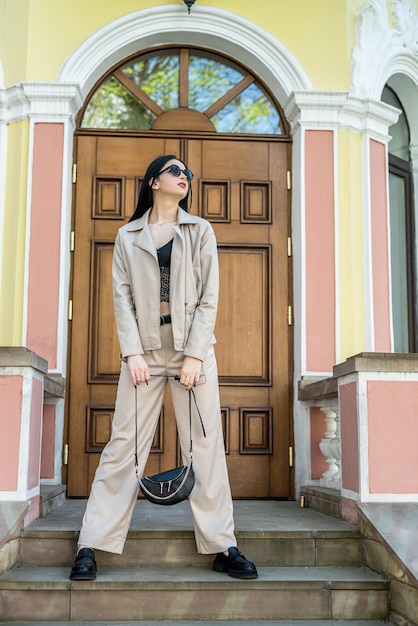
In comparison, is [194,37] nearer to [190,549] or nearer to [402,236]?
[402,236]

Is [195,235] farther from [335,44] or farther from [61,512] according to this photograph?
[335,44]

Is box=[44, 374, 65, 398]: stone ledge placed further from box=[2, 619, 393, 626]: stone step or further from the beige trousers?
box=[2, 619, 393, 626]: stone step

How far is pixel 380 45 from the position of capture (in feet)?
21.4

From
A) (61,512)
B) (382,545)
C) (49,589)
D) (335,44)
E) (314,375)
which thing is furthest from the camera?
(335,44)

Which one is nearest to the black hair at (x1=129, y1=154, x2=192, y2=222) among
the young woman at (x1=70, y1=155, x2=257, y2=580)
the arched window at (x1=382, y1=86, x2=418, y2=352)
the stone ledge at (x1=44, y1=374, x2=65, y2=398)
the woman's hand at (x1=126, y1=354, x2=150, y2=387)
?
the young woman at (x1=70, y1=155, x2=257, y2=580)

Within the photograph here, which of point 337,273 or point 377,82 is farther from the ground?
point 377,82

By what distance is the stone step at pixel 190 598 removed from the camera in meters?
3.71

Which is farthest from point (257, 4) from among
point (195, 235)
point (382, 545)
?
point (382, 545)

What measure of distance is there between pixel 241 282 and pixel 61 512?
222 cm

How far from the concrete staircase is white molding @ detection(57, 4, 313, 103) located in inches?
142

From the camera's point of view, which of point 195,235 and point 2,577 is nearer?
point 2,577

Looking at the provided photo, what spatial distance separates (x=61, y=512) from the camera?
4984 millimetres

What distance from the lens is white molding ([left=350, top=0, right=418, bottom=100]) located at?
6.37 m

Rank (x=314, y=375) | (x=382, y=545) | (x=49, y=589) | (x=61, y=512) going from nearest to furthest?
(x=49, y=589) < (x=382, y=545) < (x=61, y=512) < (x=314, y=375)
